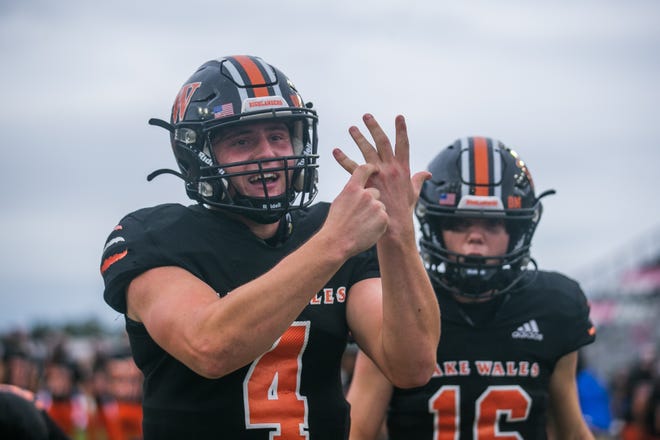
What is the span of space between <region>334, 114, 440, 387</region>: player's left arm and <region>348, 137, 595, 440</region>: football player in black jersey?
2.94 feet

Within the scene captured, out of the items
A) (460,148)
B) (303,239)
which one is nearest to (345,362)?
(460,148)

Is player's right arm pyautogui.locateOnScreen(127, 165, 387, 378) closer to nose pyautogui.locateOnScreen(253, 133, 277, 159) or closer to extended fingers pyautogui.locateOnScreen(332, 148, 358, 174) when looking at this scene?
extended fingers pyautogui.locateOnScreen(332, 148, 358, 174)

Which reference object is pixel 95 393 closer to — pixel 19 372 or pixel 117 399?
pixel 117 399

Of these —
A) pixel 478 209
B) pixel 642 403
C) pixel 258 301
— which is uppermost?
pixel 478 209

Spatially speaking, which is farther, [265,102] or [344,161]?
[265,102]

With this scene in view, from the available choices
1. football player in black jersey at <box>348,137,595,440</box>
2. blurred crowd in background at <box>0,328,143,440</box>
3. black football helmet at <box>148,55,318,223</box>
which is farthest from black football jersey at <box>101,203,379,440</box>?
blurred crowd in background at <box>0,328,143,440</box>

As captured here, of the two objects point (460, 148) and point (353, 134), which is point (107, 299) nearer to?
point (353, 134)

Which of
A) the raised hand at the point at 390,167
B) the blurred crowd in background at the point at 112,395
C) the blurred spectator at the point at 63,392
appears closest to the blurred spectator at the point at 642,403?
the blurred crowd in background at the point at 112,395

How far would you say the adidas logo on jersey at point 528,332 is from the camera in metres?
4.20

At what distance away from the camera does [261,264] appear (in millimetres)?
3205

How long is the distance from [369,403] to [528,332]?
78 cm

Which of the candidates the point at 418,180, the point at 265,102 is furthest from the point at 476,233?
the point at 265,102

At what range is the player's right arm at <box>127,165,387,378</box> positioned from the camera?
2.63 m

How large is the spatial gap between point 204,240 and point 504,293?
1.58 m
